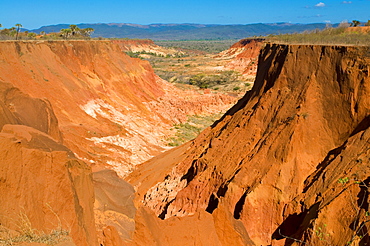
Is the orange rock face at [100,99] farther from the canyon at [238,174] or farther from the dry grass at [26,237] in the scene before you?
the dry grass at [26,237]

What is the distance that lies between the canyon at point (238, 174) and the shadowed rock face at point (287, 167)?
4cm

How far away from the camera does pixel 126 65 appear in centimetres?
5169

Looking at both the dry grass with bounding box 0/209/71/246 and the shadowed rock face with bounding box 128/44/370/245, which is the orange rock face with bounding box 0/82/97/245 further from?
the shadowed rock face with bounding box 128/44/370/245

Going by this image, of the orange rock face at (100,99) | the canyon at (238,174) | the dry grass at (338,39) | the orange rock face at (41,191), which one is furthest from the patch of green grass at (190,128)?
the orange rock face at (41,191)

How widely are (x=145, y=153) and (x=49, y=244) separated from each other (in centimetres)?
2331

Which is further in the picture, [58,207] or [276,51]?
[276,51]

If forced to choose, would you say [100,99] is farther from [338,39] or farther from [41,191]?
[41,191]

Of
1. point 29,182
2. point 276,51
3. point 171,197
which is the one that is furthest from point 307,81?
point 29,182

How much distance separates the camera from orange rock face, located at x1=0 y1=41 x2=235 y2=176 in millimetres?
29219

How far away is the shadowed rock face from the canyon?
0.14 feet

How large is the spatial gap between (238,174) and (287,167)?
6.53ft

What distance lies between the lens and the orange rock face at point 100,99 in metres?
29.2

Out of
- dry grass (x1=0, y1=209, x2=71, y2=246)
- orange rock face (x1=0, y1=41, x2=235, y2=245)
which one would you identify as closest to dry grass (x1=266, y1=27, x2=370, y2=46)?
orange rock face (x1=0, y1=41, x2=235, y2=245)

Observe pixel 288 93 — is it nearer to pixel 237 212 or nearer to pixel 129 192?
pixel 237 212
